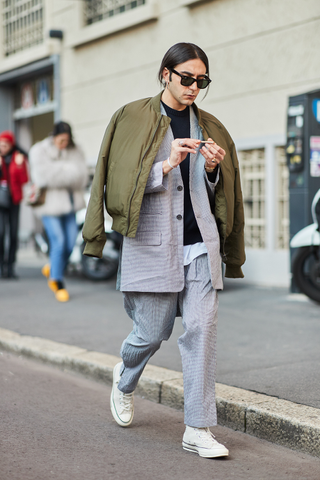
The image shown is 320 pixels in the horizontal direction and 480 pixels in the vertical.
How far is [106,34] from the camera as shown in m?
11.5

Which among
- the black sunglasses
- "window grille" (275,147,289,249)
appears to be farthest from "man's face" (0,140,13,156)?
the black sunglasses

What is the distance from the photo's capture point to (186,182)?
3389 mm

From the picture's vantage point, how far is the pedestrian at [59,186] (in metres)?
7.56

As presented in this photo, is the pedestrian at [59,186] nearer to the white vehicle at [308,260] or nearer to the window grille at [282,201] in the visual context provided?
the white vehicle at [308,260]

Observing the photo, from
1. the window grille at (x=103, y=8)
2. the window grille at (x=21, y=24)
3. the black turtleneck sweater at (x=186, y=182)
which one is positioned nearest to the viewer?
the black turtleneck sweater at (x=186, y=182)

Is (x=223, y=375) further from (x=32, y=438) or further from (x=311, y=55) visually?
(x=311, y=55)

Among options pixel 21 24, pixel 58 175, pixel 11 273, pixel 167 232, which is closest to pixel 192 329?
pixel 167 232

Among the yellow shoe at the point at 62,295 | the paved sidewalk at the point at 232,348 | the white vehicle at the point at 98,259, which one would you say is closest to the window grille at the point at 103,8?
the white vehicle at the point at 98,259

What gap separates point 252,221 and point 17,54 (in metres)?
7.46

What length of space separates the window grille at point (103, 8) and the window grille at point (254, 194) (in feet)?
12.3

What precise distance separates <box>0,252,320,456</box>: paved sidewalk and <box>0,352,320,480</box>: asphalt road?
13cm

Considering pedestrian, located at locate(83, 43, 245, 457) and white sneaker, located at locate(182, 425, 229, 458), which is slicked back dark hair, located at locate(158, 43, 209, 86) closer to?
pedestrian, located at locate(83, 43, 245, 457)

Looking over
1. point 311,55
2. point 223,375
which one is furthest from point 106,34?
point 223,375

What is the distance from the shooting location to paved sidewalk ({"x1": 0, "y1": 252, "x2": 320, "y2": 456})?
3674 millimetres
